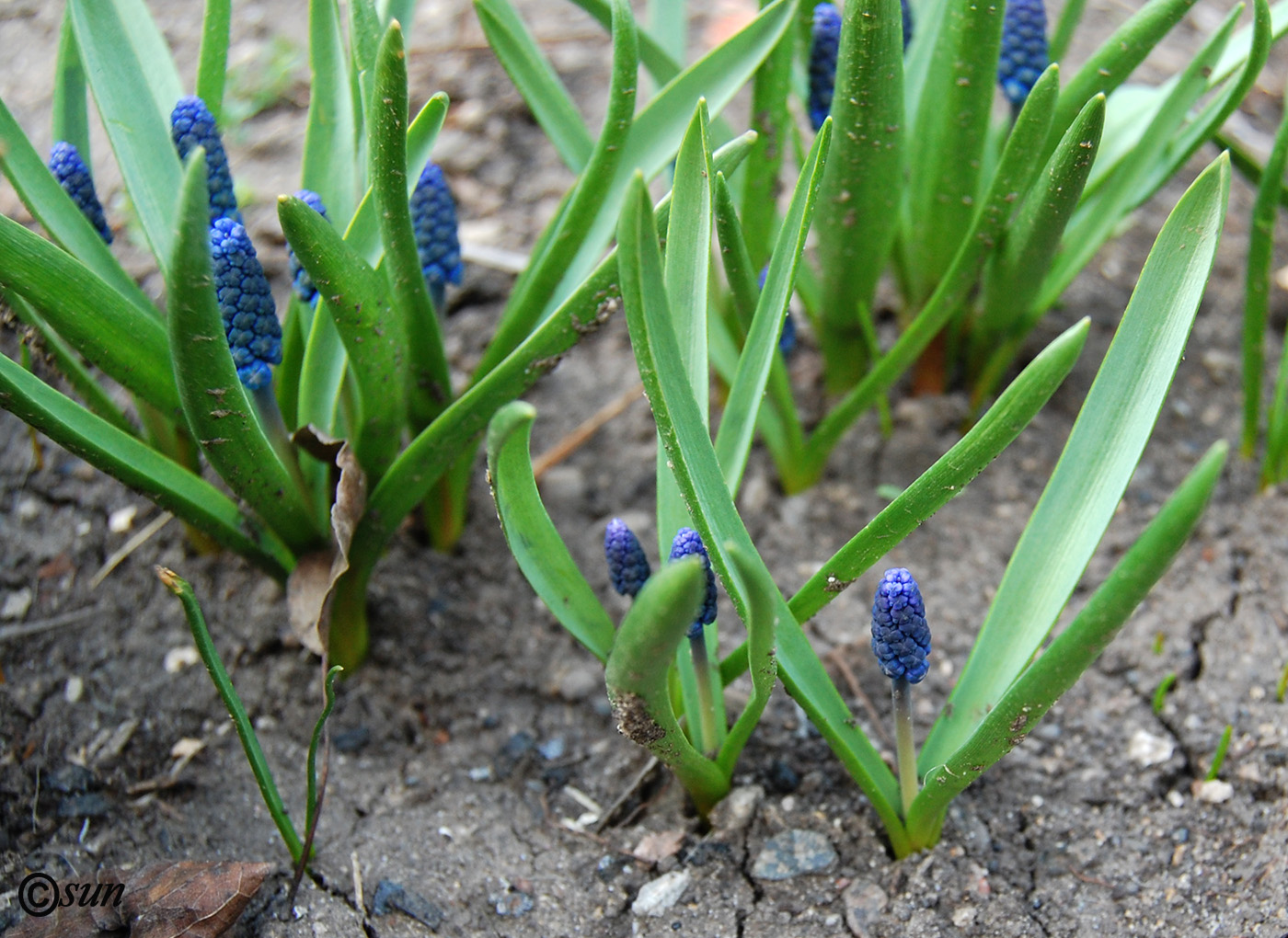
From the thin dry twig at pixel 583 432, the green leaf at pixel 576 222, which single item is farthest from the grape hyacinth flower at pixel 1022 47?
the thin dry twig at pixel 583 432

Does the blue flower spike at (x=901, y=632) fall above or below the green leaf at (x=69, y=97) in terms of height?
below

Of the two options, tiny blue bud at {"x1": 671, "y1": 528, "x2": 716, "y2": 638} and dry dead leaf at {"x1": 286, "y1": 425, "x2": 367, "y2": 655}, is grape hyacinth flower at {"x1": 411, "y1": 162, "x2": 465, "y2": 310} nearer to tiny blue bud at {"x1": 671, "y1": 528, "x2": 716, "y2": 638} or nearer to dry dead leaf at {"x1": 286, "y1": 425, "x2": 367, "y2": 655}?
dry dead leaf at {"x1": 286, "y1": 425, "x2": 367, "y2": 655}

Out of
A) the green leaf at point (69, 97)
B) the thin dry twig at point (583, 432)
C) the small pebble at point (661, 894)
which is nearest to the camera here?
the small pebble at point (661, 894)

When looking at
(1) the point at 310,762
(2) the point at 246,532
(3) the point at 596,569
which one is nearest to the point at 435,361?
(2) the point at 246,532

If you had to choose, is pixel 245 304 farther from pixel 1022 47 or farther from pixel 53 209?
pixel 1022 47

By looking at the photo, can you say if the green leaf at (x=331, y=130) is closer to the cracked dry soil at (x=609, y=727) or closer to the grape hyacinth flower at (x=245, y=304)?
the grape hyacinth flower at (x=245, y=304)

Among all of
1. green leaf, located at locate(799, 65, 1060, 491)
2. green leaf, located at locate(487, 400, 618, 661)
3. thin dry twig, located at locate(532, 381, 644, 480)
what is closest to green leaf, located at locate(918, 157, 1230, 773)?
green leaf, located at locate(799, 65, 1060, 491)
